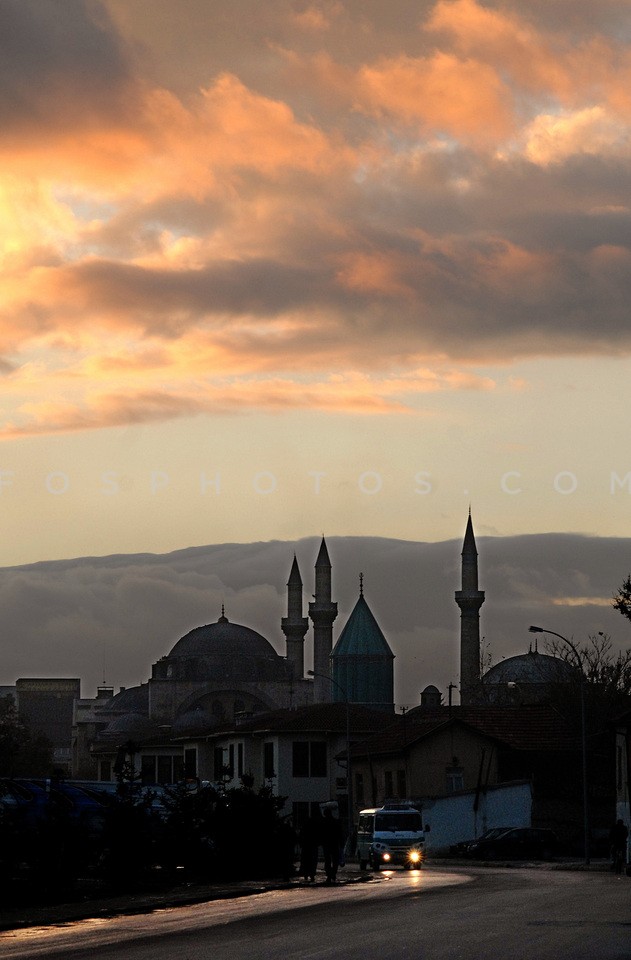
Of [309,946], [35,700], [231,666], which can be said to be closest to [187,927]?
[309,946]

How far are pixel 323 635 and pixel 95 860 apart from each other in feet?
323

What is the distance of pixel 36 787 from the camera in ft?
108

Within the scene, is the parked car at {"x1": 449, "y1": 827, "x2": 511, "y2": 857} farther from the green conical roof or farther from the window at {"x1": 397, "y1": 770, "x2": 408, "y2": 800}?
the green conical roof

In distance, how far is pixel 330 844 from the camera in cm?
3077

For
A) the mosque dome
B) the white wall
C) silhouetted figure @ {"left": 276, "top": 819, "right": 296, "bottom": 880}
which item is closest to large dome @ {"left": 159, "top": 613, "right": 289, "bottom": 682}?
the mosque dome

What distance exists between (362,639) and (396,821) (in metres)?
93.0

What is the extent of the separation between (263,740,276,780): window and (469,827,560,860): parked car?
2630 centimetres

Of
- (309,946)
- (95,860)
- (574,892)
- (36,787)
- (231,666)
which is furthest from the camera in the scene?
(231,666)

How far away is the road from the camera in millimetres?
14891

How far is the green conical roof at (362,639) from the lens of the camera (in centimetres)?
13262

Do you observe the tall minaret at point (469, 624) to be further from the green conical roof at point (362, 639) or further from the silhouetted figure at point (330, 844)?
the silhouetted figure at point (330, 844)

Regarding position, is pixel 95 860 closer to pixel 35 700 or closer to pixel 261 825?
pixel 261 825

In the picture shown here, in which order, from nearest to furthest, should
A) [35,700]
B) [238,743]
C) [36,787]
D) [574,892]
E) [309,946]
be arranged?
[309,946]
[574,892]
[36,787]
[238,743]
[35,700]

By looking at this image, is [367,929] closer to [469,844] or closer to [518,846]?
[518,846]
